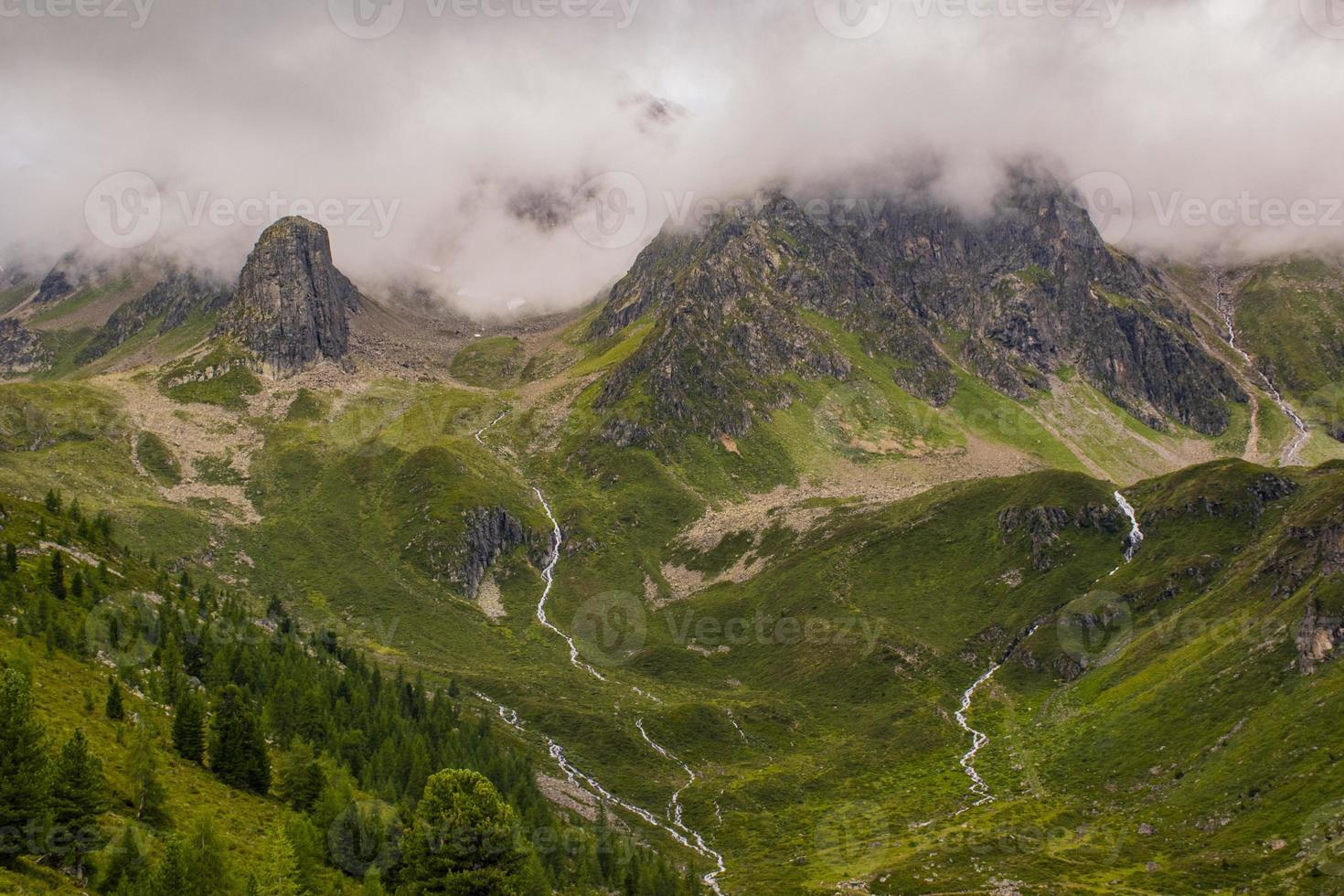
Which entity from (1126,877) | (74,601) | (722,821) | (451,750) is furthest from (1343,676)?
(74,601)

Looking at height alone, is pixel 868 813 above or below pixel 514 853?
above

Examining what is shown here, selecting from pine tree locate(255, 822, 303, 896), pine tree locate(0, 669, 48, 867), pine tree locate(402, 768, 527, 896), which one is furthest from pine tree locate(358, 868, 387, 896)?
pine tree locate(0, 669, 48, 867)

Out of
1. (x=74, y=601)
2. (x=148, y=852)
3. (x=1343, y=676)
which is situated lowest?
(x=148, y=852)

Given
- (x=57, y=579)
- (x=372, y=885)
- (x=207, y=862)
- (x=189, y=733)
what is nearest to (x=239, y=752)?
(x=189, y=733)

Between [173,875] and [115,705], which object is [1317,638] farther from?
[115,705]

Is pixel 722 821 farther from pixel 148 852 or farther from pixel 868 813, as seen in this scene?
pixel 148 852

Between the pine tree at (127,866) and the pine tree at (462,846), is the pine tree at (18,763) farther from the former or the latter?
the pine tree at (462,846)
